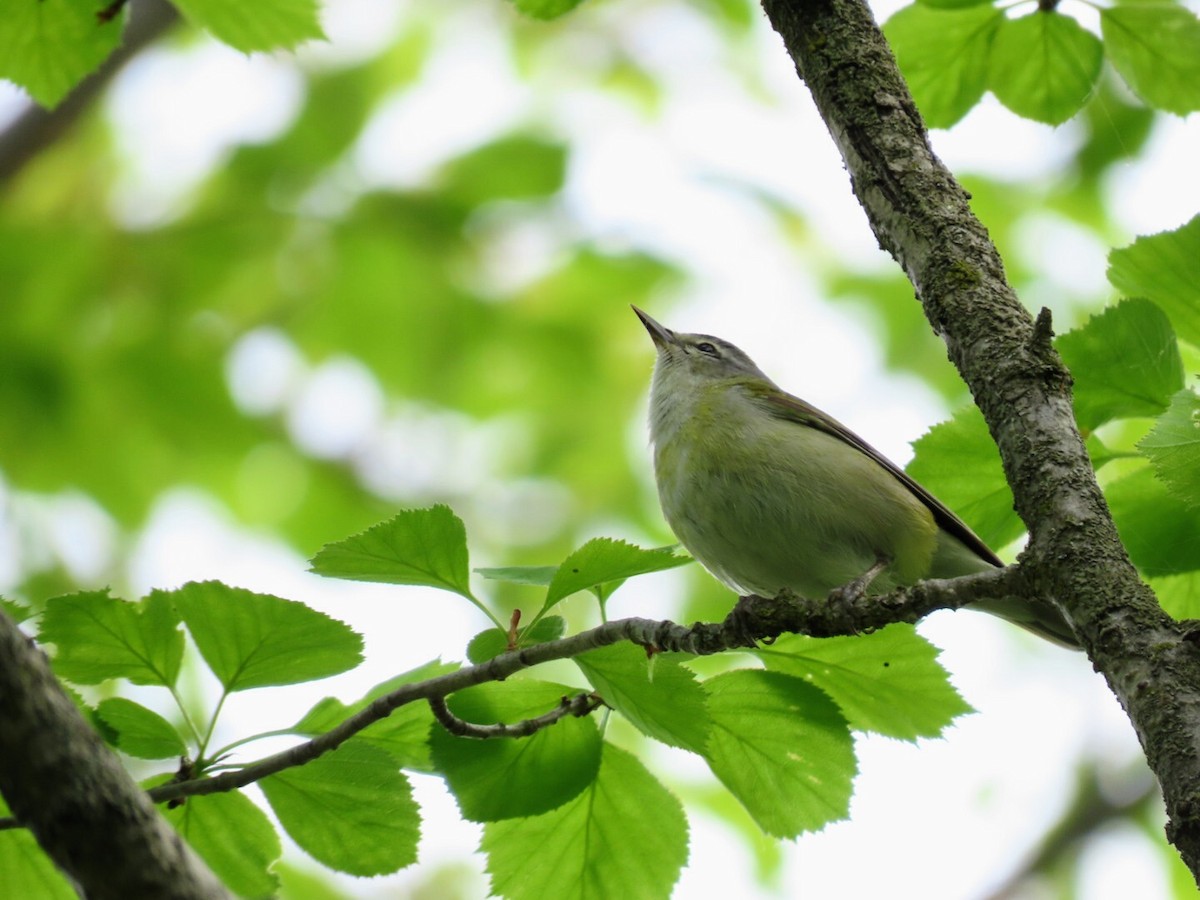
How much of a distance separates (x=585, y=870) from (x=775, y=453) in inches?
83.2

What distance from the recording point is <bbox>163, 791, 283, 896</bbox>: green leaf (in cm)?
225

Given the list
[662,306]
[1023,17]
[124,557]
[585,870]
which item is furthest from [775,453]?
[124,557]

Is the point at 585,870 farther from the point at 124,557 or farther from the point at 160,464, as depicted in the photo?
the point at 124,557

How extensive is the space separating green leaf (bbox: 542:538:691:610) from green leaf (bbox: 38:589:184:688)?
0.76 meters

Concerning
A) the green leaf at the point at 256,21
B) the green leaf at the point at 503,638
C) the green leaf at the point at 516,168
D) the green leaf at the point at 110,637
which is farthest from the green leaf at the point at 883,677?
the green leaf at the point at 516,168

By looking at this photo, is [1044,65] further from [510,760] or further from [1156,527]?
[510,760]

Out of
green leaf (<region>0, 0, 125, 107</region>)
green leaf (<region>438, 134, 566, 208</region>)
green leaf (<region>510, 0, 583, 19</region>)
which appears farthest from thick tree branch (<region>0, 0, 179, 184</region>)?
green leaf (<region>510, 0, 583, 19</region>)

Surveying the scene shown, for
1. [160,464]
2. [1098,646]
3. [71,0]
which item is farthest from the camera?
[160,464]

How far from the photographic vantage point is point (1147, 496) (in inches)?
89.4

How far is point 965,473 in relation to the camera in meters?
2.47

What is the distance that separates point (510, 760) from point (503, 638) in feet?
0.76

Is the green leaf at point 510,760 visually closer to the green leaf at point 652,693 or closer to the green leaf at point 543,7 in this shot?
the green leaf at point 652,693

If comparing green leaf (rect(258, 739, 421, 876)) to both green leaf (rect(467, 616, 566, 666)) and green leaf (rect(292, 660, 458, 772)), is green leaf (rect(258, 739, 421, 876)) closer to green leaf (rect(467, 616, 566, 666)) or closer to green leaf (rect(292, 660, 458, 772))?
green leaf (rect(292, 660, 458, 772))

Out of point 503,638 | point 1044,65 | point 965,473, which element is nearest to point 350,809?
point 503,638
